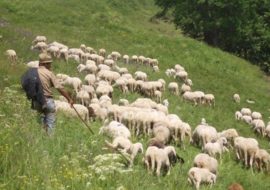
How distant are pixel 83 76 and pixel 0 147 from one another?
1725 centimetres

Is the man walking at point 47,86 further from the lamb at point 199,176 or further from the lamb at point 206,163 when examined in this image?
the lamb at point 206,163

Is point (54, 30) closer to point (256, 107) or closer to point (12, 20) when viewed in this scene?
point (12, 20)

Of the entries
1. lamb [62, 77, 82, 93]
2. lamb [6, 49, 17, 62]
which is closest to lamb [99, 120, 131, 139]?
lamb [62, 77, 82, 93]

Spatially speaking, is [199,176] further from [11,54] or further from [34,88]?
[11,54]

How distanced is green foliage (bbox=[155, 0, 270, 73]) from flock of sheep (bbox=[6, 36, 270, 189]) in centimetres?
1497

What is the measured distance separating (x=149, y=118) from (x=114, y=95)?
577 centimetres

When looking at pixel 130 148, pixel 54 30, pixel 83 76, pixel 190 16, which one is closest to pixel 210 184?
pixel 130 148

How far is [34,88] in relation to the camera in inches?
498

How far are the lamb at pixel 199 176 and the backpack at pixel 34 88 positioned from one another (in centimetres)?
358

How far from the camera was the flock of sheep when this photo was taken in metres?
13.4

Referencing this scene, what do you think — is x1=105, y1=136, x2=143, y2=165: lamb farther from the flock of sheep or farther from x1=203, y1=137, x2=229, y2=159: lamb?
x1=203, y1=137, x2=229, y2=159: lamb

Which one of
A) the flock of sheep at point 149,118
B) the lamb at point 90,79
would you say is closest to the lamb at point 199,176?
the flock of sheep at point 149,118

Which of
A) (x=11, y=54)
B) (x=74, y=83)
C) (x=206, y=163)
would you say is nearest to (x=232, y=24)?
(x=11, y=54)

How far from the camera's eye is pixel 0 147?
26.3ft
